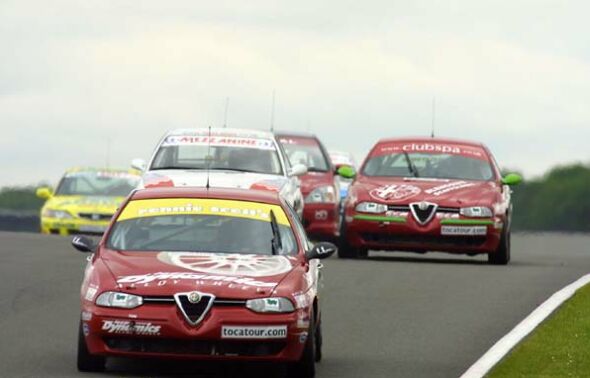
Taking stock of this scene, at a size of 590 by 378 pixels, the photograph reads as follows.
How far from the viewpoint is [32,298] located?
1892cm

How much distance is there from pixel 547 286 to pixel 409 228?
4.63 meters

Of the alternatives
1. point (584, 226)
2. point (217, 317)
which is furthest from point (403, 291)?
point (584, 226)

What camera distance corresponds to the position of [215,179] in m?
24.0

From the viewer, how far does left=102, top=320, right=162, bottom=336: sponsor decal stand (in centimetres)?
1322

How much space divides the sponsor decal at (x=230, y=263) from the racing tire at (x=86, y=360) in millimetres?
733

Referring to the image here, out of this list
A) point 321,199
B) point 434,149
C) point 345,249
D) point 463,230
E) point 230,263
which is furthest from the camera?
point 321,199

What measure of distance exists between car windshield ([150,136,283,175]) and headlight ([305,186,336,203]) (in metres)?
4.67

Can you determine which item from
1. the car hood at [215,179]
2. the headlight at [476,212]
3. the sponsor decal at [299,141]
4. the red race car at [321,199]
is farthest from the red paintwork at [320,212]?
the car hood at [215,179]

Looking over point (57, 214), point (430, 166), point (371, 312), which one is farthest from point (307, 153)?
point (371, 312)

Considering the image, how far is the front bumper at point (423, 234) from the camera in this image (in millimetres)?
25109

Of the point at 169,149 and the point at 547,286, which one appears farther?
the point at 169,149

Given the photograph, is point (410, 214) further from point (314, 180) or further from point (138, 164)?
point (314, 180)

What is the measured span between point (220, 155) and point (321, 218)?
16.6 feet

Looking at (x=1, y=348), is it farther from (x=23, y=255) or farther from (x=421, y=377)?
(x=23, y=255)
